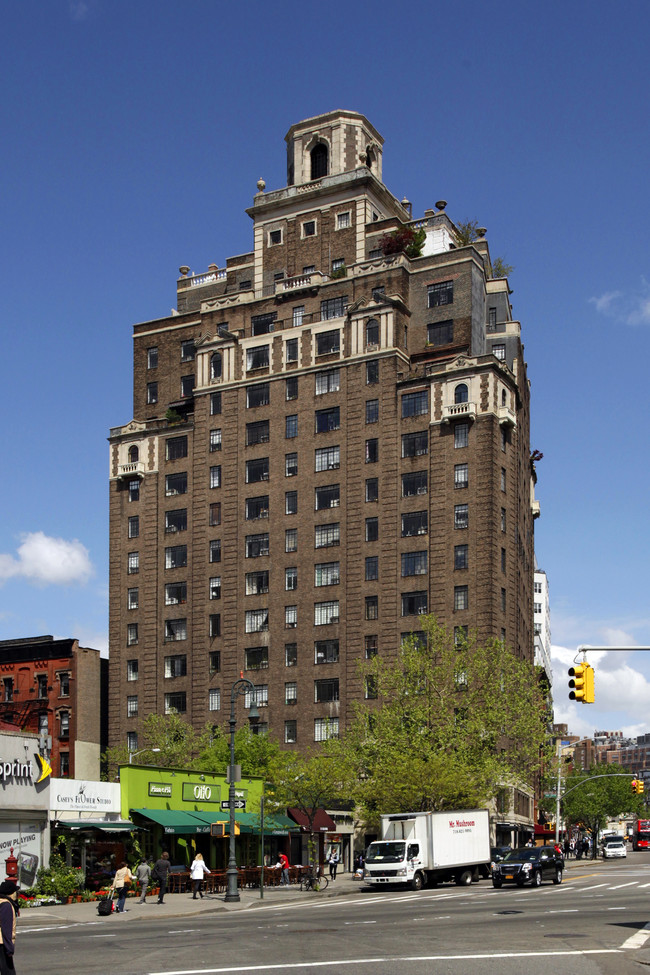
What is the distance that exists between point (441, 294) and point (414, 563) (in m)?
21.8

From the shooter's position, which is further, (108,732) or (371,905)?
(108,732)

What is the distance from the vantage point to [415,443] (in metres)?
89.9

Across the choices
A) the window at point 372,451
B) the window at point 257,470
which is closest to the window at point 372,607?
the window at point 372,451

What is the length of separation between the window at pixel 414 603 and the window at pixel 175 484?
2241 centimetres

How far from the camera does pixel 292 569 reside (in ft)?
305

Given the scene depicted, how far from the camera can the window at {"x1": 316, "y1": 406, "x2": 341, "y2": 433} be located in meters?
93.2

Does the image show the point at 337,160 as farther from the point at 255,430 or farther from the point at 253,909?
the point at 253,909

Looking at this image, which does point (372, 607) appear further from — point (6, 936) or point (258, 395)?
point (6, 936)

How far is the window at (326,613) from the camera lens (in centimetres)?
9044

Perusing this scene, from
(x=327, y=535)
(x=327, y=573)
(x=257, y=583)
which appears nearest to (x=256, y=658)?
(x=257, y=583)

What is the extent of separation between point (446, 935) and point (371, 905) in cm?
1460

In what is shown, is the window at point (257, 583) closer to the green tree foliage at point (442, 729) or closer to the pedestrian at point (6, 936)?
the green tree foliage at point (442, 729)

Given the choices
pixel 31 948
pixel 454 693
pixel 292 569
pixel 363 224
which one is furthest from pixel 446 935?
pixel 363 224

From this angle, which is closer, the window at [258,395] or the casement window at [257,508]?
the casement window at [257,508]
